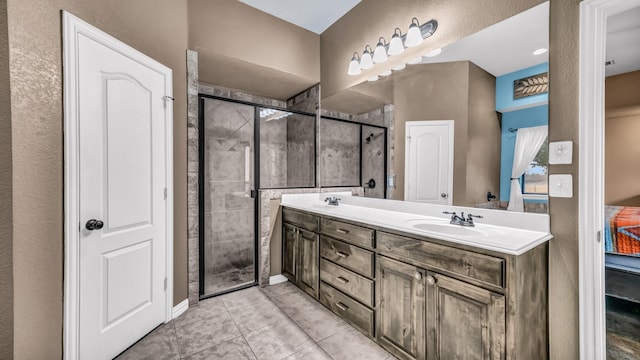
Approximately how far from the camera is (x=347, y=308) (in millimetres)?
1988

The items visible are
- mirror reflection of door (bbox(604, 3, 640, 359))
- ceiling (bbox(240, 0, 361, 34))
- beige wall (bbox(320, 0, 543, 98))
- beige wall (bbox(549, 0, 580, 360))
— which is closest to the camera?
beige wall (bbox(549, 0, 580, 360))

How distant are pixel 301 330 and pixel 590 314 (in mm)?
1706

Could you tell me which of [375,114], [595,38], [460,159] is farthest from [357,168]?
[595,38]

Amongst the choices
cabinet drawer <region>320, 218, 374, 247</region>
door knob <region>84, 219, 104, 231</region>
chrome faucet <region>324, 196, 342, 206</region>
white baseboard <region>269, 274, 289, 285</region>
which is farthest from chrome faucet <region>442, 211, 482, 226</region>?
door knob <region>84, 219, 104, 231</region>

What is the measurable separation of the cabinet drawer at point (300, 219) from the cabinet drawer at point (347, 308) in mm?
513

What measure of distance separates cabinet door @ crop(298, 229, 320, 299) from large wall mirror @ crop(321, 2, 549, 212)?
0.88 m

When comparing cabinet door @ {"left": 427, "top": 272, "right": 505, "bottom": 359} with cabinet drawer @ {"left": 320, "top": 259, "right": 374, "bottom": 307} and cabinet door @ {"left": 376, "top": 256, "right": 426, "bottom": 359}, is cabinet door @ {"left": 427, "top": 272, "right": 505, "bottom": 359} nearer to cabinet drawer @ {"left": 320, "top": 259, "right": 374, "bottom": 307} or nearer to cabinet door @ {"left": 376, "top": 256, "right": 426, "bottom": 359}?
cabinet door @ {"left": 376, "top": 256, "right": 426, "bottom": 359}

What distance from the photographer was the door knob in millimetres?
1538

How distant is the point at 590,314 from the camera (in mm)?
1249

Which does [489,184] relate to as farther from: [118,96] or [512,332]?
[118,96]

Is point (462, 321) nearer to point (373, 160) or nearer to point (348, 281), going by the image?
point (348, 281)

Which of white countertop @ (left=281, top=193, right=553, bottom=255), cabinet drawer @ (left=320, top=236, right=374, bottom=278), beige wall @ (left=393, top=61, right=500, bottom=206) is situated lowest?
cabinet drawer @ (left=320, top=236, right=374, bottom=278)

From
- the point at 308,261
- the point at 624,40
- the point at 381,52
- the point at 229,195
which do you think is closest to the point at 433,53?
the point at 381,52

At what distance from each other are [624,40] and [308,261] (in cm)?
303
